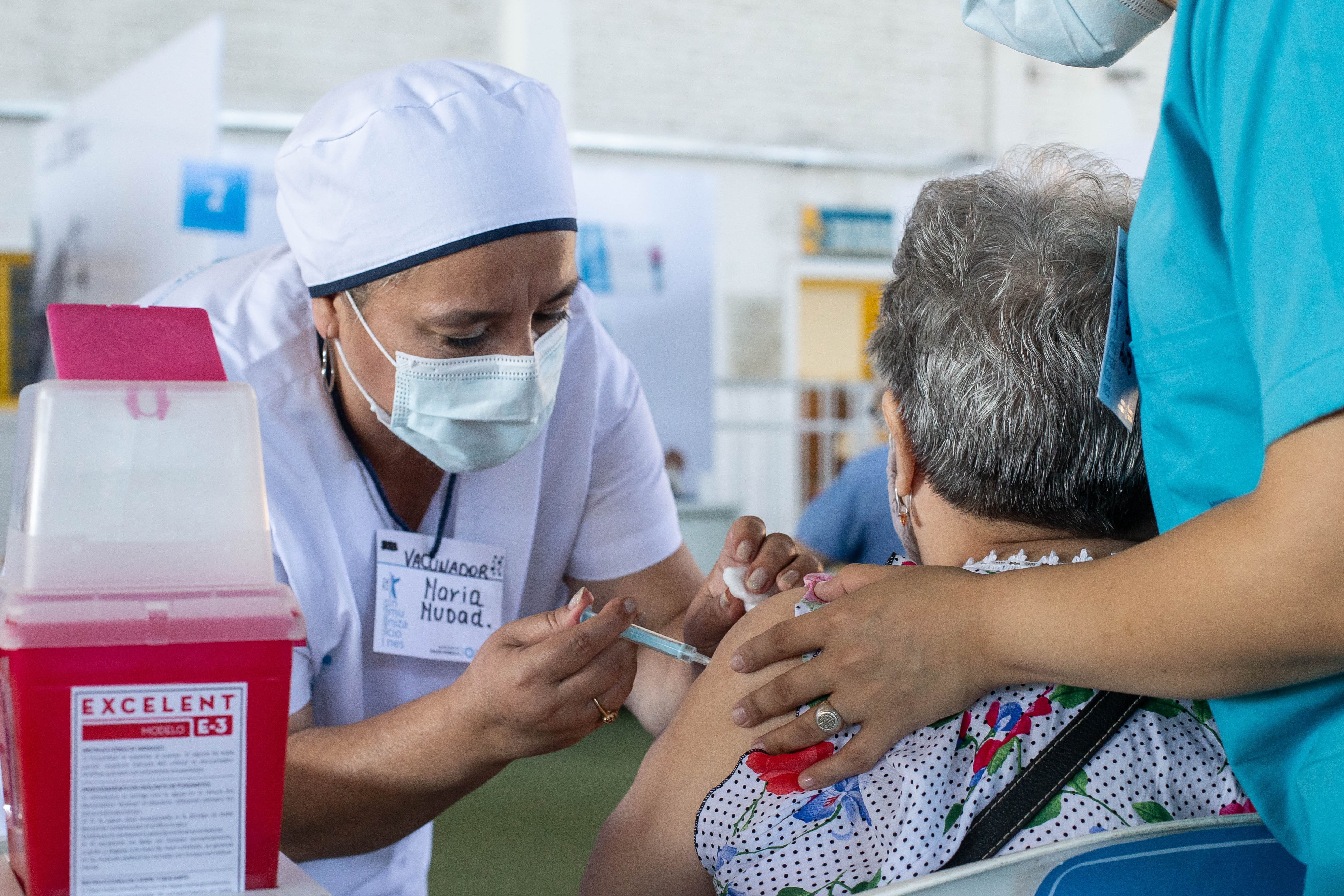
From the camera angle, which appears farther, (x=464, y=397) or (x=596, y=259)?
(x=596, y=259)

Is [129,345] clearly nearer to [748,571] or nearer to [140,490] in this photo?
[140,490]

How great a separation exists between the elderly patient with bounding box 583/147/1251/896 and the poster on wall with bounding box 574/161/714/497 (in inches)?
175

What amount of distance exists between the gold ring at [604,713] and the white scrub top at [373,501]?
355mm

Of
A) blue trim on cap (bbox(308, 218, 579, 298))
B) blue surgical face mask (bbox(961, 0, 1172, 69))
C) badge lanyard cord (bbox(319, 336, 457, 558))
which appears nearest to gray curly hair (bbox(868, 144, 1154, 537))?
blue surgical face mask (bbox(961, 0, 1172, 69))

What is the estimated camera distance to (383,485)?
1.53 meters

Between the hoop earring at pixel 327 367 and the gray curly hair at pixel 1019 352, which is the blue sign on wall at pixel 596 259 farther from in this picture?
the gray curly hair at pixel 1019 352

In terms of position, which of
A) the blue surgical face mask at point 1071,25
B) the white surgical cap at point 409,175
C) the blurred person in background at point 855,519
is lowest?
the blurred person in background at point 855,519

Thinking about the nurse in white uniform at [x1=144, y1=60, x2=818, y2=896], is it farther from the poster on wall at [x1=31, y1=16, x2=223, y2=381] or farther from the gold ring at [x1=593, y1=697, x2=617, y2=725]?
the poster on wall at [x1=31, y1=16, x2=223, y2=381]

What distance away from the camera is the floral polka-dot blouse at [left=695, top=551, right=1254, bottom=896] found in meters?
0.92

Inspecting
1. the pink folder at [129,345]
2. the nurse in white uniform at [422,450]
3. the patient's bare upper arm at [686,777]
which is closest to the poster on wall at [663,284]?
the nurse in white uniform at [422,450]

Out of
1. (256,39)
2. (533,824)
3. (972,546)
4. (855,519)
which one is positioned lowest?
(533,824)

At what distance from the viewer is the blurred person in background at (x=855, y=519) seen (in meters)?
3.80

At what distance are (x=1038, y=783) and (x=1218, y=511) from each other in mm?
319

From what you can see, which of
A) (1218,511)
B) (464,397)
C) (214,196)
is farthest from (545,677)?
(214,196)
